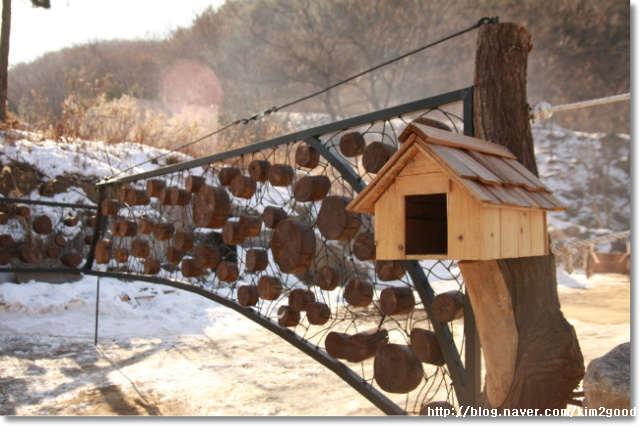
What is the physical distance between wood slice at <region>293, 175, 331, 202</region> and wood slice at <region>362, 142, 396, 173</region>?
35 cm

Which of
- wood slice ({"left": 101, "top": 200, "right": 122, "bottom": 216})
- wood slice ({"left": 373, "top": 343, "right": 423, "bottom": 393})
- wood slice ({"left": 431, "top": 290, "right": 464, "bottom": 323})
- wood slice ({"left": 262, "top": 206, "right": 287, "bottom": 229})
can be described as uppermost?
wood slice ({"left": 101, "top": 200, "right": 122, "bottom": 216})

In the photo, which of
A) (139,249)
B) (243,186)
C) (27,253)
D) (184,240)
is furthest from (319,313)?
(27,253)

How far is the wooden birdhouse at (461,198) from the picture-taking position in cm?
111

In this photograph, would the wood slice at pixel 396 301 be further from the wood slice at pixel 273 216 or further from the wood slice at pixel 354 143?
the wood slice at pixel 273 216

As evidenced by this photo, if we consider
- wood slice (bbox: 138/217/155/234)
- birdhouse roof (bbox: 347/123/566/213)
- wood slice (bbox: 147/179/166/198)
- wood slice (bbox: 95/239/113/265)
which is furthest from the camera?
wood slice (bbox: 95/239/113/265)

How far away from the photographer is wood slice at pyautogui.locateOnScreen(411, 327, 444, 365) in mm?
1696

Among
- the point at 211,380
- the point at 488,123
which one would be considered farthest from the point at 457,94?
the point at 211,380

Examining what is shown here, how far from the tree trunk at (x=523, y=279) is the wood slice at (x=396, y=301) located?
0.43m

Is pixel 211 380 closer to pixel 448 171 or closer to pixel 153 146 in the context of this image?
pixel 448 171

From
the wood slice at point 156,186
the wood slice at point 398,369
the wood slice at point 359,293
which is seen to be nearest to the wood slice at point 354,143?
the wood slice at point 359,293

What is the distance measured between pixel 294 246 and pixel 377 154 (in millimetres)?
563

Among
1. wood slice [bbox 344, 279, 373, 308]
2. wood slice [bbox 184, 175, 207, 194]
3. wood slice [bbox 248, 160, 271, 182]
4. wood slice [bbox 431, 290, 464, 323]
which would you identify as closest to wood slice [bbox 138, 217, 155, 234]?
wood slice [bbox 184, 175, 207, 194]

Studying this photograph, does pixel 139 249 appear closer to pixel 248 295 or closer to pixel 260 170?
pixel 248 295

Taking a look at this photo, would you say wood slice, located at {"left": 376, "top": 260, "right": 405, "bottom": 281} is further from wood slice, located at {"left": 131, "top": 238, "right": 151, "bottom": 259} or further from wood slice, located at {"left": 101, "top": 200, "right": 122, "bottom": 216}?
wood slice, located at {"left": 101, "top": 200, "right": 122, "bottom": 216}
